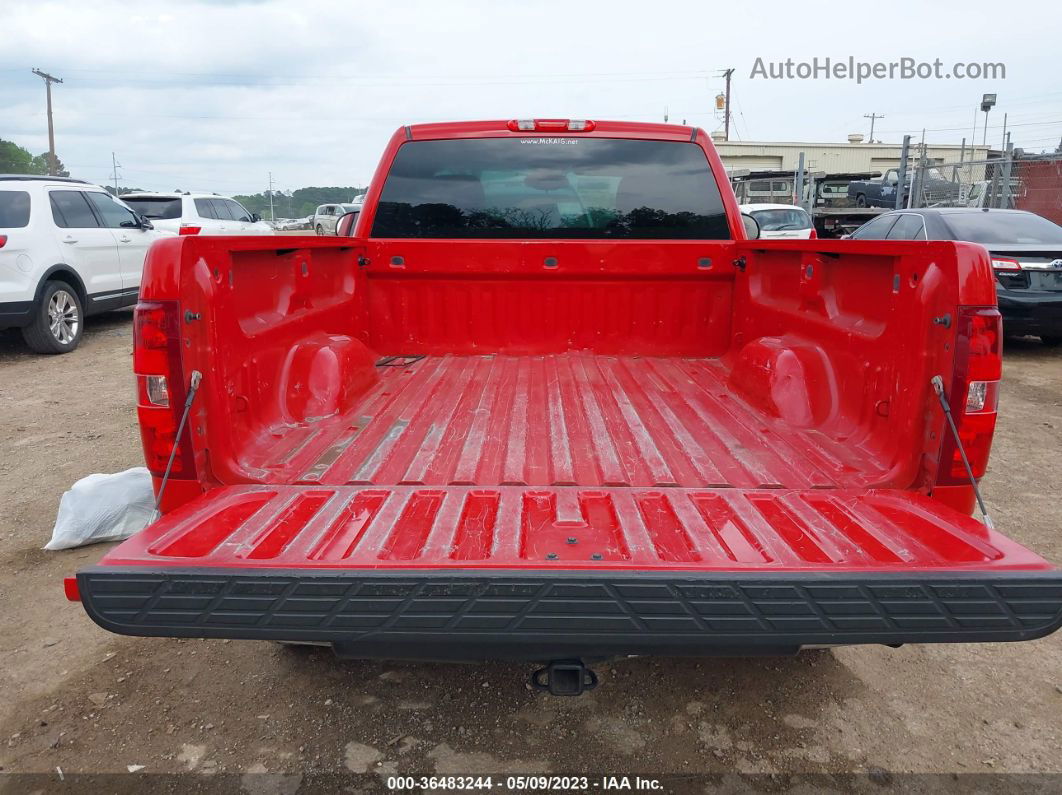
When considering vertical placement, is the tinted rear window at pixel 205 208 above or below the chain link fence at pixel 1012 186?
below

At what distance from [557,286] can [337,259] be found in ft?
3.83

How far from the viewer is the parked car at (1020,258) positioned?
8.64m

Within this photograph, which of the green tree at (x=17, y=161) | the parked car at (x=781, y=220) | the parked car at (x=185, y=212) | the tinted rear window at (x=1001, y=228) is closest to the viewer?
the tinted rear window at (x=1001, y=228)

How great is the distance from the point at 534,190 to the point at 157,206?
12790 mm

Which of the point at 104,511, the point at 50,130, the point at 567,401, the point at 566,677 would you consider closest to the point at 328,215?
the point at 50,130

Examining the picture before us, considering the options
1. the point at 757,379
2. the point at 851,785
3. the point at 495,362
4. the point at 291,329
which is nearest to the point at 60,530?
the point at 291,329

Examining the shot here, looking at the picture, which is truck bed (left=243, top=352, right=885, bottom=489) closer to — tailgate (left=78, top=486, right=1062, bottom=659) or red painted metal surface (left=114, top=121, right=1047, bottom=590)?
red painted metal surface (left=114, top=121, right=1047, bottom=590)

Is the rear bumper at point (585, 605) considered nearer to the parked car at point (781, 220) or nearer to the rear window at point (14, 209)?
the rear window at point (14, 209)

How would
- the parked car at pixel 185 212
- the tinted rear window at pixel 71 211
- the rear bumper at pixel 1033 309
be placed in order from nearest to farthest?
the rear bumper at pixel 1033 309
the tinted rear window at pixel 71 211
the parked car at pixel 185 212

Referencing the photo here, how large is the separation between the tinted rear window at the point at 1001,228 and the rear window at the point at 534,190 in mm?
6514

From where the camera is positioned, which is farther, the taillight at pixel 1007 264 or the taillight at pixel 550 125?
the taillight at pixel 1007 264

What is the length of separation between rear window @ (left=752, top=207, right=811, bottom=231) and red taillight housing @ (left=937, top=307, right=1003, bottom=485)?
51.5ft

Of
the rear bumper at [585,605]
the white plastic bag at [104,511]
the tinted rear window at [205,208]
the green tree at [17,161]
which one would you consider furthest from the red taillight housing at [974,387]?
the green tree at [17,161]

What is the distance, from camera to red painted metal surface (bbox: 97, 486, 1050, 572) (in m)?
1.93
